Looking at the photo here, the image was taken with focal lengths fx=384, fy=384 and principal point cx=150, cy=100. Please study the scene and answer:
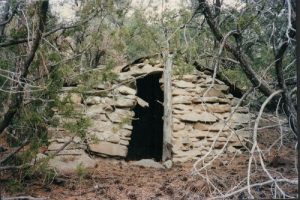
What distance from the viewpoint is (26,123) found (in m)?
3.78

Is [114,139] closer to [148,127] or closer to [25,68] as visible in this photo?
[148,127]

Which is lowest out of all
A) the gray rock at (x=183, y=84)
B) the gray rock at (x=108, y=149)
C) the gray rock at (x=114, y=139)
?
the gray rock at (x=108, y=149)

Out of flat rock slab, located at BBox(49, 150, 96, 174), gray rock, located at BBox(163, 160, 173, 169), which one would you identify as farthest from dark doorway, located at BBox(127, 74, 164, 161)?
flat rock slab, located at BBox(49, 150, 96, 174)

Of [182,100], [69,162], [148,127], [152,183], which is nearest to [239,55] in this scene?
[152,183]

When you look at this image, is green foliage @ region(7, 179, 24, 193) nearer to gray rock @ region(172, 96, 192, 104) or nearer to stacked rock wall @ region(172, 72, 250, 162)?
stacked rock wall @ region(172, 72, 250, 162)

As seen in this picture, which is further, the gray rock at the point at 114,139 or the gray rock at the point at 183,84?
the gray rock at the point at 183,84

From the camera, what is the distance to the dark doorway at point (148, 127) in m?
7.81

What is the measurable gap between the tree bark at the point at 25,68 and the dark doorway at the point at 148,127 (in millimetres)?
4287

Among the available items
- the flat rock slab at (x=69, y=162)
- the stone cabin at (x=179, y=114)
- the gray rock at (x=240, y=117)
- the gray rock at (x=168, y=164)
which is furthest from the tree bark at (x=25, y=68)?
the gray rock at (x=240, y=117)

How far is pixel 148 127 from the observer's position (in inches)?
321

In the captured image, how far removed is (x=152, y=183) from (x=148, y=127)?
3493 millimetres

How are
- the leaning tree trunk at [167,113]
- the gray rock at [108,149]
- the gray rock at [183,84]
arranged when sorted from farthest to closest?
the gray rock at [183,84], the leaning tree trunk at [167,113], the gray rock at [108,149]

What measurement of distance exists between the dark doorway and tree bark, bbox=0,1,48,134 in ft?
14.1

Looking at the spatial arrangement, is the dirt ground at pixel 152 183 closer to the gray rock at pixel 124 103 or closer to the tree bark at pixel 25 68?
the tree bark at pixel 25 68
